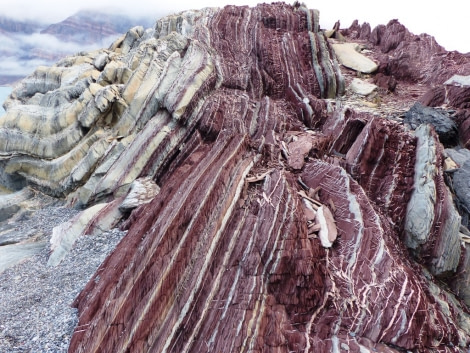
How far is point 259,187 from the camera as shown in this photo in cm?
775

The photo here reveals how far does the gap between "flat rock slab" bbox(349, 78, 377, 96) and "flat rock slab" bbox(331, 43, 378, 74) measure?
1404 millimetres

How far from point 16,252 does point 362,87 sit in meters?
15.1

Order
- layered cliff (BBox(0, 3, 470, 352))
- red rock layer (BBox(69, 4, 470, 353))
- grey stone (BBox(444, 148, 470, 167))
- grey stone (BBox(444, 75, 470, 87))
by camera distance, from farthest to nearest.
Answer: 1. grey stone (BBox(444, 75, 470, 87))
2. grey stone (BBox(444, 148, 470, 167))
3. layered cliff (BBox(0, 3, 470, 352))
4. red rock layer (BBox(69, 4, 470, 353))

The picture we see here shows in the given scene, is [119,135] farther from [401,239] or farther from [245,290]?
[401,239]

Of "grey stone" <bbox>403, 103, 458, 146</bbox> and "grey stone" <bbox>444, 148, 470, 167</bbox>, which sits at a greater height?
"grey stone" <bbox>403, 103, 458, 146</bbox>

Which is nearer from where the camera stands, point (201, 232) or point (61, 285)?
point (201, 232)

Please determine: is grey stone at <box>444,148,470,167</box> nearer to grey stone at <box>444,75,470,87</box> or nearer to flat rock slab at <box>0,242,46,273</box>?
grey stone at <box>444,75,470,87</box>

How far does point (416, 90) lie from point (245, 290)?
13.9 meters

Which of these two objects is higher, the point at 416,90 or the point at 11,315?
the point at 416,90

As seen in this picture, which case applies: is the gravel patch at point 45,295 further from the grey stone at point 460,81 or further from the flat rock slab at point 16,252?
the grey stone at point 460,81

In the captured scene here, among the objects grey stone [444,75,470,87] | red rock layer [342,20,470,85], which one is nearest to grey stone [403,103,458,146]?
grey stone [444,75,470,87]

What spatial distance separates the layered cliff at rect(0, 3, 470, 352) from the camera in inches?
233

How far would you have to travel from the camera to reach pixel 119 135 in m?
13.4

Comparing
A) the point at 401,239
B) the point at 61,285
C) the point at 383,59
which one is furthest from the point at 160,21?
the point at 401,239
